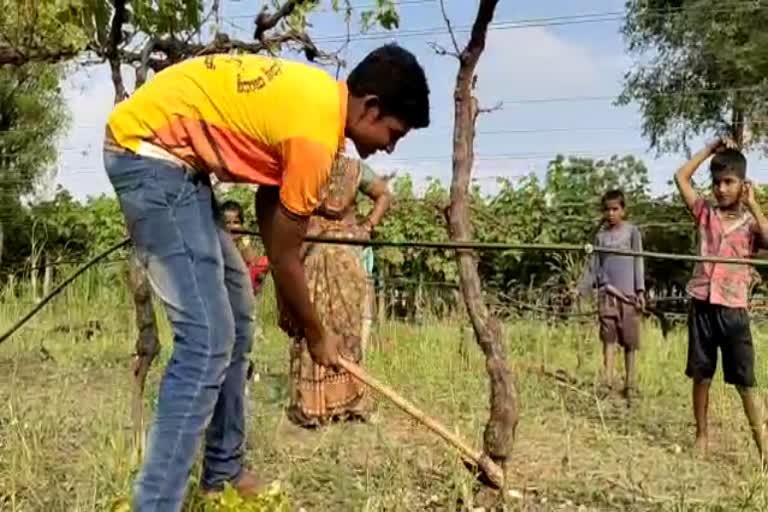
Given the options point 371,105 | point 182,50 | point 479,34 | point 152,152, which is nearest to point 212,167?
point 152,152

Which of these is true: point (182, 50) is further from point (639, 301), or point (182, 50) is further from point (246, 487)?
point (639, 301)

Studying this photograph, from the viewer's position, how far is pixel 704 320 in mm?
5383

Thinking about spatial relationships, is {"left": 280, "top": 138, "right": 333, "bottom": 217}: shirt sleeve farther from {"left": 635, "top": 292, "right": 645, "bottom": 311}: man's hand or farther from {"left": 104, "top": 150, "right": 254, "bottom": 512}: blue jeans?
{"left": 635, "top": 292, "right": 645, "bottom": 311}: man's hand

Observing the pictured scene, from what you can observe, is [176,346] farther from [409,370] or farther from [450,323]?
[450,323]

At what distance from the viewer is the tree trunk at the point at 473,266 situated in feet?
13.2

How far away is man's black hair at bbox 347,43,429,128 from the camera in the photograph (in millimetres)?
3057

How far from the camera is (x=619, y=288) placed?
7.89 metres

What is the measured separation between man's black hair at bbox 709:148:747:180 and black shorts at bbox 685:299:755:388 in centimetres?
62

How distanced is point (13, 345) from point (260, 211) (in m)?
5.84

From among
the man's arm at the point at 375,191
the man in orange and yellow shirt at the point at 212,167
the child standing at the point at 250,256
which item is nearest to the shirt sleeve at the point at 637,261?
the man's arm at the point at 375,191

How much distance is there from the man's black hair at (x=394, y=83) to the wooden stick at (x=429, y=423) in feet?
2.58

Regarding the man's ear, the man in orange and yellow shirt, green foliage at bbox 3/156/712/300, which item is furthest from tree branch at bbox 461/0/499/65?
green foliage at bbox 3/156/712/300

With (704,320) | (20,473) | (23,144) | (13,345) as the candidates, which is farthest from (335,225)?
(23,144)

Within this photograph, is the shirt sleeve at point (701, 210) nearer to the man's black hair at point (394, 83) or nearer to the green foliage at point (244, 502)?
the man's black hair at point (394, 83)
